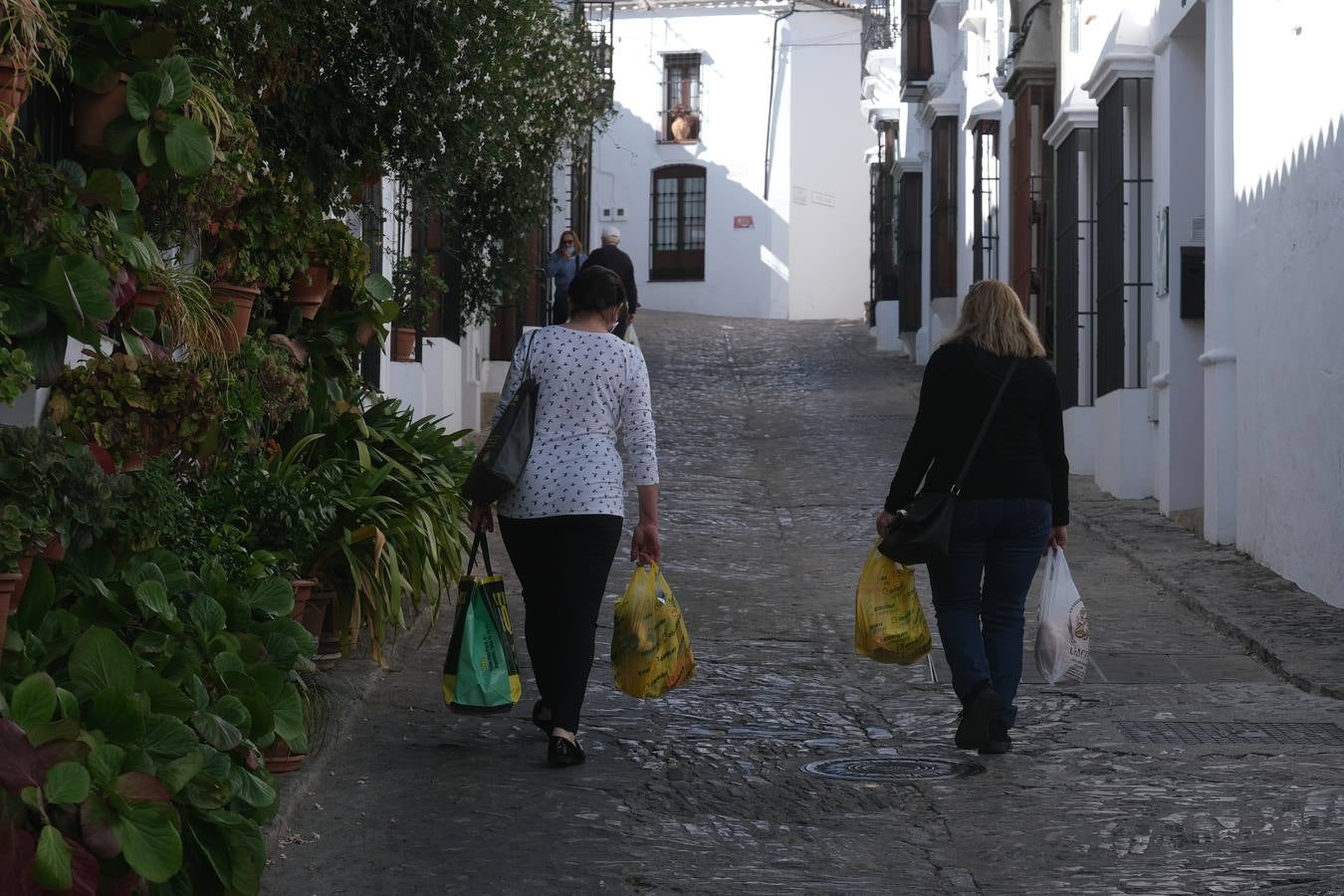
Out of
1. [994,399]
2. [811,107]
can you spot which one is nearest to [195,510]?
[994,399]

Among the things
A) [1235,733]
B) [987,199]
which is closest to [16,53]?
[1235,733]

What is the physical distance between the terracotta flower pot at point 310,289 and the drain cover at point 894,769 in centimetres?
278

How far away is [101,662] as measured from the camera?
179 inches

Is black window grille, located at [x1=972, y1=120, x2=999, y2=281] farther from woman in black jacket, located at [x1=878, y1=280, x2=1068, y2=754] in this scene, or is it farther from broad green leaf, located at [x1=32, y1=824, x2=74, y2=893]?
broad green leaf, located at [x1=32, y1=824, x2=74, y2=893]

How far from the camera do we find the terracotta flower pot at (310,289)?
7.58 meters

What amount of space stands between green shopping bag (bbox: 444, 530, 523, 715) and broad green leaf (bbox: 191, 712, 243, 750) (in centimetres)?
174

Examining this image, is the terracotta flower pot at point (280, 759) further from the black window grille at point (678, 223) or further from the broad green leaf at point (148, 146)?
the black window grille at point (678, 223)

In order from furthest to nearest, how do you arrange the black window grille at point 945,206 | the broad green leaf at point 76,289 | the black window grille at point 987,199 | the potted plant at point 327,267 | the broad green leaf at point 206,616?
1. the black window grille at point 945,206
2. the black window grille at point 987,199
3. the potted plant at point 327,267
4. the broad green leaf at point 206,616
5. the broad green leaf at point 76,289

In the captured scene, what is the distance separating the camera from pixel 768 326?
3494cm

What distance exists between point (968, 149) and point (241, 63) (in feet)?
62.4

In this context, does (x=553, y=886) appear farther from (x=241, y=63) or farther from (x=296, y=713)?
(x=241, y=63)

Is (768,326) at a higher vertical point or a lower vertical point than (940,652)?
higher

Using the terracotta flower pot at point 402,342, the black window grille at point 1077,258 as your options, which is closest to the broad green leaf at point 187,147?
the terracotta flower pot at point 402,342

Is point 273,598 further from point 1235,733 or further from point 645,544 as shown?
point 1235,733
